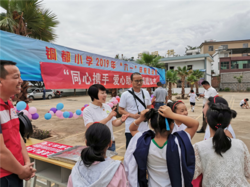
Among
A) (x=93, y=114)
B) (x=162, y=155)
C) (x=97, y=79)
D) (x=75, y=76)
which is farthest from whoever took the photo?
(x=97, y=79)

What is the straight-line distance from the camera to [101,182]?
114cm

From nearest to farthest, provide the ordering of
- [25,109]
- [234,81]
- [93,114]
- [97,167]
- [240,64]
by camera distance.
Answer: [97,167] < [93,114] < [25,109] < [234,81] < [240,64]

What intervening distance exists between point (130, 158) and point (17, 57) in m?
3.02

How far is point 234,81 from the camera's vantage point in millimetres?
30156

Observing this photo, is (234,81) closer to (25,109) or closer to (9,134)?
(25,109)

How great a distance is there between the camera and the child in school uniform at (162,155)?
1.28m

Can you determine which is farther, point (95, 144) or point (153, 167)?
point (153, 167)

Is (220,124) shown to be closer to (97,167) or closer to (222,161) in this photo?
(222,161)

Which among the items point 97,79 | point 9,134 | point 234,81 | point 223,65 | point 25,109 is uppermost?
point 223,65

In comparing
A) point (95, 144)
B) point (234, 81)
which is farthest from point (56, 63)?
point (234, 81)

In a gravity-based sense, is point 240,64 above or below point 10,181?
above

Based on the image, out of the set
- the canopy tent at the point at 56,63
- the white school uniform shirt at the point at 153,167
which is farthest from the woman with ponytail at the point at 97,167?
the canopy tent at the point at 56,63

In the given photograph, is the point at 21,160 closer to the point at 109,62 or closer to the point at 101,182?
the point at 101,182

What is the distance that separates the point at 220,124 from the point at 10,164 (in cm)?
170
